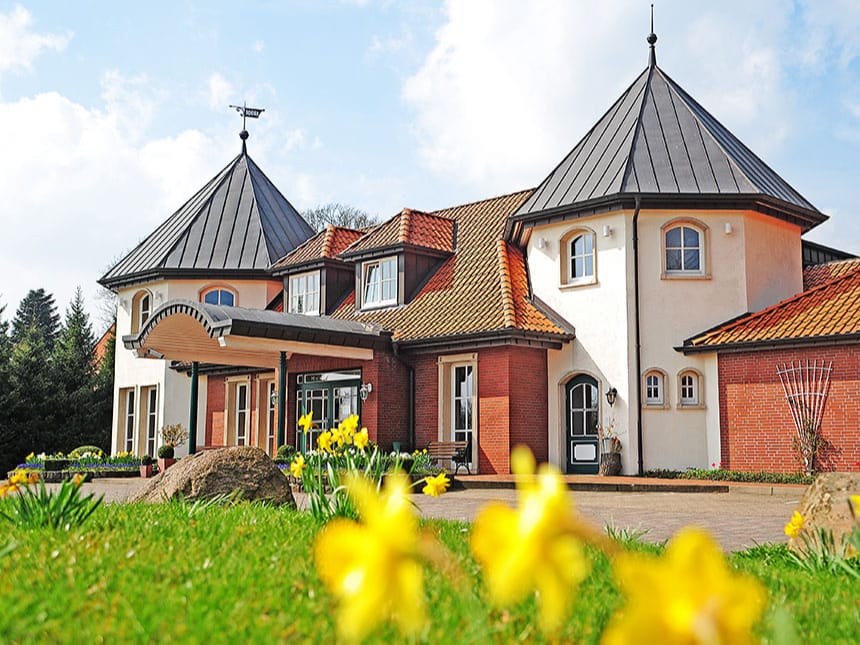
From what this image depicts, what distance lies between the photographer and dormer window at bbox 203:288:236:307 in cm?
2945

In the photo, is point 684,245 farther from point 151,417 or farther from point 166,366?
point 151,417

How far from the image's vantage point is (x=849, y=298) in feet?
61.4

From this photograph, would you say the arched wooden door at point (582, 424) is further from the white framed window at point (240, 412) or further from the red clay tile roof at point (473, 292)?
the white framed window at point (240, 412)

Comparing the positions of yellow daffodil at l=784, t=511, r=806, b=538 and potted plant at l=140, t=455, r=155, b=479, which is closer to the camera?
yellow daffodil at l=784, t=511, r=806, b=538

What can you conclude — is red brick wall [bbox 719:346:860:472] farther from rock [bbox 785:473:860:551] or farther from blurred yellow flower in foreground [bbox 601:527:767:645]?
blurred yellow flower in foreground [bbox 601:527:767:645]

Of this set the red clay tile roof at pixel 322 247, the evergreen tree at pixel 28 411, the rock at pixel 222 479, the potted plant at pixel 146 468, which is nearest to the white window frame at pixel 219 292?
the red clay tile roof at pixel 322 247

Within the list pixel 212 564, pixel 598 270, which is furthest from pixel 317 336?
pixel 212 564

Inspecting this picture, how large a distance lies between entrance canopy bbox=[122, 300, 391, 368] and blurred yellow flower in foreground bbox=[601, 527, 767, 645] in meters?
18.7

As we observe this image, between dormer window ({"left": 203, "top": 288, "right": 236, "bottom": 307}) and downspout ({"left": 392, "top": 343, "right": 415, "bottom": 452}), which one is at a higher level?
dormer window ({"left": 203, "top": 288, "right": 236, "bottom": 307})

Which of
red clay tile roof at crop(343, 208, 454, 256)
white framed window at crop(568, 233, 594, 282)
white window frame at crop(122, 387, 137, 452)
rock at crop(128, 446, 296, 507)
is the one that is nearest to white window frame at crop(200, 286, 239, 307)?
white window frame at crop(122, 387, 137, 452)

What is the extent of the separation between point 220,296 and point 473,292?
398 inches

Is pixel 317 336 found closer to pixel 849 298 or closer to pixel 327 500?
pixel 849 298

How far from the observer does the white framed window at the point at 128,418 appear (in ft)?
99.8

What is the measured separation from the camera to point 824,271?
75.7 feet
